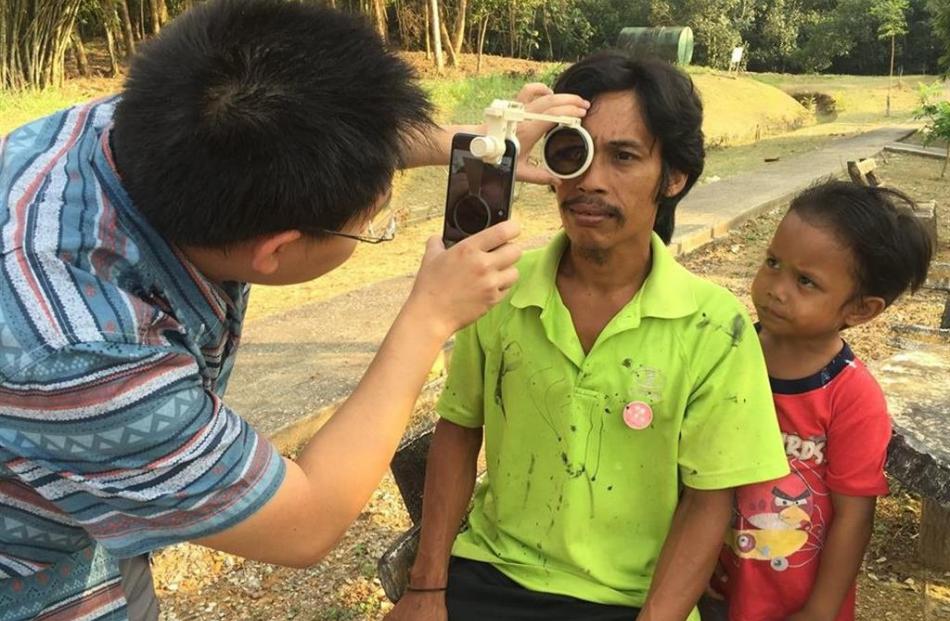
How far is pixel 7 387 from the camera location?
105 centimetres

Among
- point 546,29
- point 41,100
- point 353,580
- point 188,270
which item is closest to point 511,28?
point 546,29

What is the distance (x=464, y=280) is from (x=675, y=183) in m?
0.81

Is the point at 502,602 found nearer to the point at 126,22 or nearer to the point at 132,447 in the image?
the point at 132,447

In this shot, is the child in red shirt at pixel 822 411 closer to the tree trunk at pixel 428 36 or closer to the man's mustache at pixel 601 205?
the man's mustache at pixel 601 205

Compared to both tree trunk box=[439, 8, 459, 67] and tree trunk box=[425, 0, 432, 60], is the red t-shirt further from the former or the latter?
tree trunk box=[425, 0, 432, 60]

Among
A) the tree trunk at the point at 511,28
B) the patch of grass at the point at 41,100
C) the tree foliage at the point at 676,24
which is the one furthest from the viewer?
the tree trunk at the point at 511,28

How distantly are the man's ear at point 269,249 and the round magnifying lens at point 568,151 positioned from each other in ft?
2.53

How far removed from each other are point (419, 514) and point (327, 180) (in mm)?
1319

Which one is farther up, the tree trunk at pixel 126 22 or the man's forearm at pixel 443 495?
the tree trunk at pixel 126 22

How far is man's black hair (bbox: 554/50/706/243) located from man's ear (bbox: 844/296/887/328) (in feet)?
1.70

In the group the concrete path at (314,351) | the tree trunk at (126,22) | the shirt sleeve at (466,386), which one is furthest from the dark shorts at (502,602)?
the tree trunk at (126,22)

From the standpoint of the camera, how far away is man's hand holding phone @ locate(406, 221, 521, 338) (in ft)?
4.50

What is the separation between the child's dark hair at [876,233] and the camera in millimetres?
1923

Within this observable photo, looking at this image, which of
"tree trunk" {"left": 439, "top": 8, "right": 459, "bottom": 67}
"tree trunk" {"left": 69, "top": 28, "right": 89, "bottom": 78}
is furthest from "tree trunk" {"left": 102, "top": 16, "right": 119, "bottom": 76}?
"tree trunk" {"left": 439, "top": 8, "right": 459, "bottom": 67}
